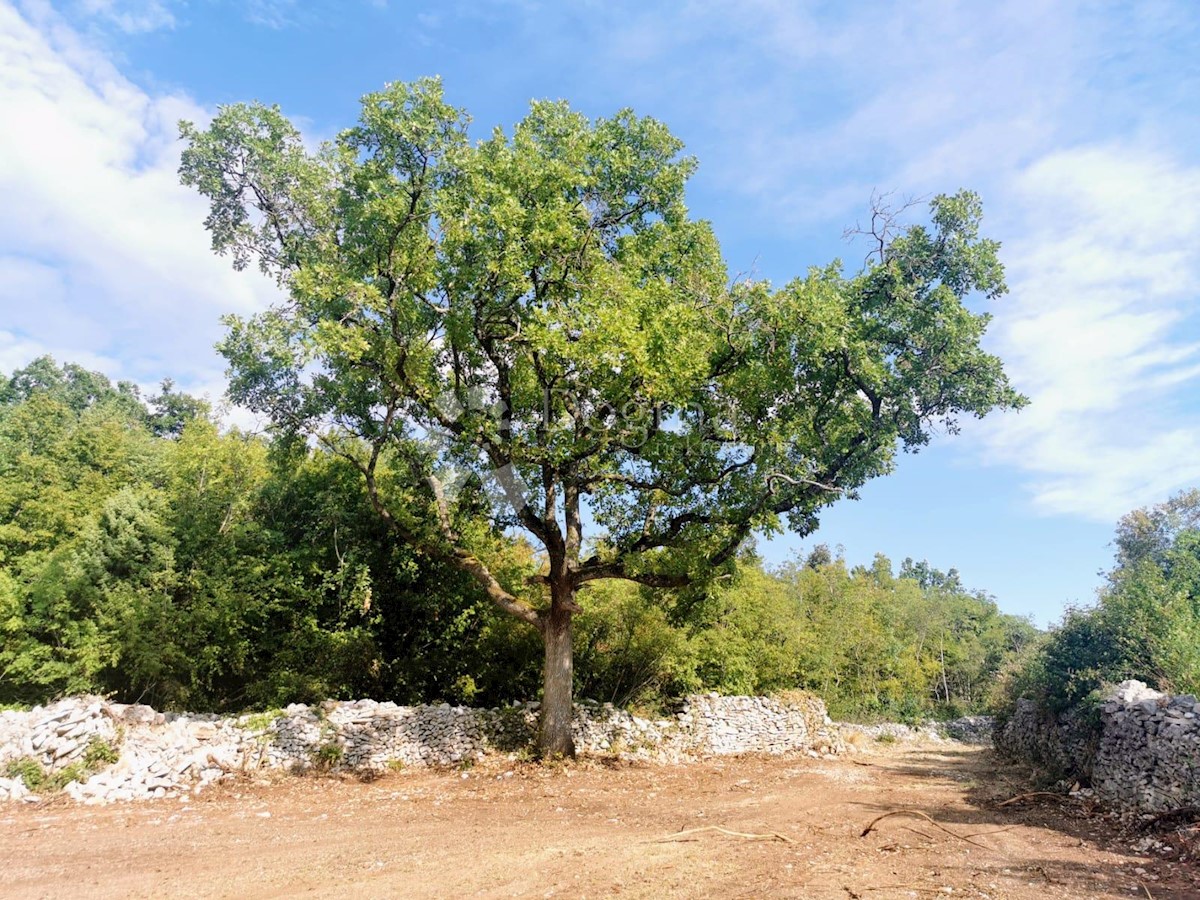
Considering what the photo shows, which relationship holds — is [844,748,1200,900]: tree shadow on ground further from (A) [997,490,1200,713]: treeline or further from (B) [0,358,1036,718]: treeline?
(B) [0,358,1036,718]: treeline

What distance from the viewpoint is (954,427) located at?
42.6ft

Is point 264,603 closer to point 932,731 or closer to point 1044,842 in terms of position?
point 1044,842

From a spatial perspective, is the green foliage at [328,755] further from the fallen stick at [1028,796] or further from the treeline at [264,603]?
the fallen stick at [1028,796]

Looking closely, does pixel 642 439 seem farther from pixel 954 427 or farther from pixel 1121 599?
pixel 1121 599

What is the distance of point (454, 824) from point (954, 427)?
36.4 feet

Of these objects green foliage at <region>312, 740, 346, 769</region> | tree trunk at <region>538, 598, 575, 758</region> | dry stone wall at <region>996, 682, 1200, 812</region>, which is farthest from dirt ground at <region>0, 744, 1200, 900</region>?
tree trunk at <region>538, 598, 575, 758</region>

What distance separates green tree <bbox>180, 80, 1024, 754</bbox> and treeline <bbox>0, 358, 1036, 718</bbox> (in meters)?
1.83

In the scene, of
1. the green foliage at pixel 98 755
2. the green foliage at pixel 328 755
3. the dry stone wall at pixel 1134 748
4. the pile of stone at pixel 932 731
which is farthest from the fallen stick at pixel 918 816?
the pile of stone at pixel 932 731

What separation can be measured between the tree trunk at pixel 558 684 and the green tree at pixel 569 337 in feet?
0.14

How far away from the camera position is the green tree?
1088 cm

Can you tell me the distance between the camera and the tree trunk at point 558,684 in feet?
41.9

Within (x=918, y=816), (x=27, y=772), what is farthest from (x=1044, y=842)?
(x=27, y=772)

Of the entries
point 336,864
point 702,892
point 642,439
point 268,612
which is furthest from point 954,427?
point 268,612

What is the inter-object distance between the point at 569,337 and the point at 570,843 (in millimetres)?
7095
